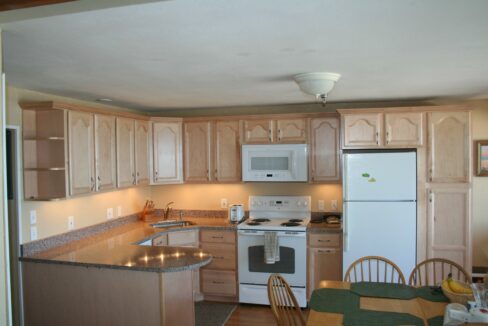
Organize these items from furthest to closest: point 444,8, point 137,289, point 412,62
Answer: point 137,289 → point 412,62 → point 444,8

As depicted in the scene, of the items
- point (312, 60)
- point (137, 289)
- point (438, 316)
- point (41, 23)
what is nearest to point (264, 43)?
point (312, 60)

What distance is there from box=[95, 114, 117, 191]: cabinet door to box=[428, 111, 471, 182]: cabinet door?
10.6ft

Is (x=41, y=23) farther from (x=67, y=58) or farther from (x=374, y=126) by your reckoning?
(x=374, y=126)

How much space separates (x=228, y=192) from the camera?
196 inches

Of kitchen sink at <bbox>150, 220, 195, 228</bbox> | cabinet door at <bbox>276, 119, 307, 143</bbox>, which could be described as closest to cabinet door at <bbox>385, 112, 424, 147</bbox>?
cabinet door at <bbox>276, 119, 307, 143</bbox>

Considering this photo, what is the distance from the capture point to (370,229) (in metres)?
3.91

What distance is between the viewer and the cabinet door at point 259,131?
4535 mm

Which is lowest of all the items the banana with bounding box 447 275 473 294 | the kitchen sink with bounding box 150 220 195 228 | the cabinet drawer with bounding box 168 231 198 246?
the cabinet drawer with bounding box 168 231 198 246

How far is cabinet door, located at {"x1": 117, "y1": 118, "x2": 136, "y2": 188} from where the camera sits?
402 centimetres

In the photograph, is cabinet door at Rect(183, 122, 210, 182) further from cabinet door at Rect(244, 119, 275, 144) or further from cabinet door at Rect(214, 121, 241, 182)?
cabinet door at Rect(244, 119, 275, 144)

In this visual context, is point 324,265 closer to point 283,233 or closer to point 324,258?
point 324,258

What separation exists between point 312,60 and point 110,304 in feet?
7.64

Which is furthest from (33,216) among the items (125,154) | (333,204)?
(333,204)

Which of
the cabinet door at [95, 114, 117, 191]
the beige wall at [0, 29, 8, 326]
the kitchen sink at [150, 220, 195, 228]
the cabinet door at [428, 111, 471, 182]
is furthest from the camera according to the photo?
the kitchen sink at [150, 220, 195, 228]
